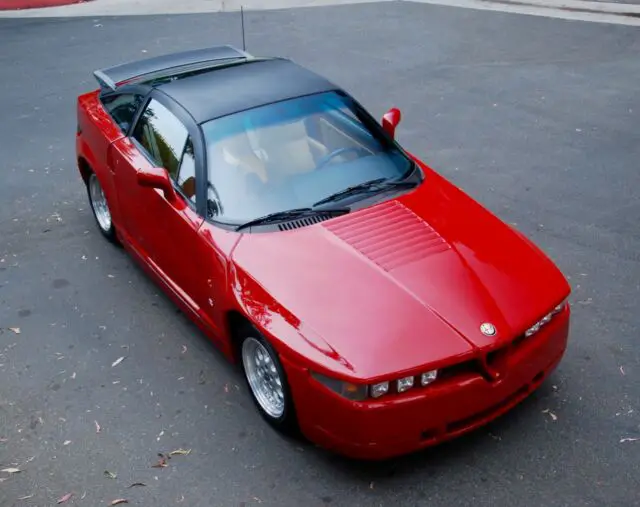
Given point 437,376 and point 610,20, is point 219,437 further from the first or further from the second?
point 610,20

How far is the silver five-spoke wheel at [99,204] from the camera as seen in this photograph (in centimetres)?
683

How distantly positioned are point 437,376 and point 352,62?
8160 mm

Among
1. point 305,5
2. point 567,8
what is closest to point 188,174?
point 305,5

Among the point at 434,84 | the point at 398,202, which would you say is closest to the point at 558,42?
the point at 434,84

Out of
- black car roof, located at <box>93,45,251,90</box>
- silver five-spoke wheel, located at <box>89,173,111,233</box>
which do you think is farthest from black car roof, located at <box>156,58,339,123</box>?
silver five-spoke wheel, located at <box>89,173,111,233</box>

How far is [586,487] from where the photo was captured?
13.6 ft

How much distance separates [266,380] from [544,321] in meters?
1.63

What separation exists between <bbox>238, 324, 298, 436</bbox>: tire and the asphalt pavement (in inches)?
5.6

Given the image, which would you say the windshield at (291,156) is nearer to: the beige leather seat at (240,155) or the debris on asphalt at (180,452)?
the beige leather seat at (240,155)

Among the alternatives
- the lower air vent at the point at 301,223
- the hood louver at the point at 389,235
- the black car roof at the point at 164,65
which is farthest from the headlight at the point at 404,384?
the black car roof at the point at 164,65

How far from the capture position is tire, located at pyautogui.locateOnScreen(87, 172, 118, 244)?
6787 millimetres

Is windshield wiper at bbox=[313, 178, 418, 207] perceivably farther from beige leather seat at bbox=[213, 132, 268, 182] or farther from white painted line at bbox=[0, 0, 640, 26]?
white painted line at bbox=[0, 0, 640, 26]

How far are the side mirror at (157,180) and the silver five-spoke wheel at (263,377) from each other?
1.18m

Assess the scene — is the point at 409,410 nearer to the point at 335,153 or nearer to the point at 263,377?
the point at 263,377
